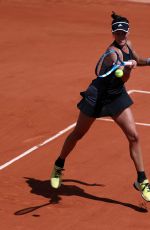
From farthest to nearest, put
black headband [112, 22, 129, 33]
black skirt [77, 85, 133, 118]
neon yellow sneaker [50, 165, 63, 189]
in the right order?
neon yellow sneaker [50, 165, 63, 189]
black skirt [77, 85, 133, 118]
black headband [112, 22, 129, 33]

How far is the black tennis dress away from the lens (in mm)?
10016

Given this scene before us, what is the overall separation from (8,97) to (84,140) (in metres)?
3.37

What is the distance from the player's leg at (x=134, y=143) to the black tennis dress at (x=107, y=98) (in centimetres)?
10

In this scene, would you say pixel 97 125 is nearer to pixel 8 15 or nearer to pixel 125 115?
pixel 125 115

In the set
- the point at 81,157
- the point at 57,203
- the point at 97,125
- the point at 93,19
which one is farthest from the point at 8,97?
the point at 93,19

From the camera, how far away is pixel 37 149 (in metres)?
12.5

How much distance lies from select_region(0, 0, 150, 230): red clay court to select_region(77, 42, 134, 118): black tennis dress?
129 centimetres

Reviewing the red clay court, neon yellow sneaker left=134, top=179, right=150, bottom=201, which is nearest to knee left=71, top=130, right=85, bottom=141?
the red clay court

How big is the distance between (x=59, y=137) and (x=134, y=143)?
3.29 m

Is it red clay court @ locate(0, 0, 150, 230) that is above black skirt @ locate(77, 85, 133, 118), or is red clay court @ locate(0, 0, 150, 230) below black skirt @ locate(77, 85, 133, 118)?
below

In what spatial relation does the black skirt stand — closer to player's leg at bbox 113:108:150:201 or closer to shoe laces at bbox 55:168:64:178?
player's leg at bbox 113:108:150:201

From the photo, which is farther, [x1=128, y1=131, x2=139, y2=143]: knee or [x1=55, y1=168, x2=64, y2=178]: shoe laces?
[x1=55, y1=168, x2=64, y2=178]: shoe laces

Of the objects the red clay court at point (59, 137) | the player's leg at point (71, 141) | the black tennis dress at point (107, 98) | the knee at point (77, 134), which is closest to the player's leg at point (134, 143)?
the black tennis dress at point (107, 98)

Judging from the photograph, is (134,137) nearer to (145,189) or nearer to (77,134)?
(145,189)
